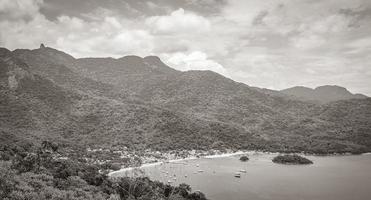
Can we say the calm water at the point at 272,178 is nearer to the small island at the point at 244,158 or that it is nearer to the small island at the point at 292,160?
the small island at the point at 244,158

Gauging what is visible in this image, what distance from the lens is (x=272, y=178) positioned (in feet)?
358

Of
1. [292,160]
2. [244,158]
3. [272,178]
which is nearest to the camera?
[272,178]

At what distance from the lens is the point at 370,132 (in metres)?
194

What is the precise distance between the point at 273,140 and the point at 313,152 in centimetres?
2363

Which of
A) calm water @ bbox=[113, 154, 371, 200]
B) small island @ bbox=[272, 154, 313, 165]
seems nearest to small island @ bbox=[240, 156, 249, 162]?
calm water @ bbox=[113, 154, 371, 200]

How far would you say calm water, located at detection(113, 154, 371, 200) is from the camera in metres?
87.9

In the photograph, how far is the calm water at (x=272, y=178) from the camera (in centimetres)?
8794

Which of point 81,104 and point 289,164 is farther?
point 81,104

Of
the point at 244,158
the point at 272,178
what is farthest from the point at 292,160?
the point at 272,178

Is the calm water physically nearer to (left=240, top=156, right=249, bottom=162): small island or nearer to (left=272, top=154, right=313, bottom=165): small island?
(left=240, top=156, right=249, bottom=162): small island

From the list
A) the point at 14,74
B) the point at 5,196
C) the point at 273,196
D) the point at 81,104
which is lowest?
the point at 273,196

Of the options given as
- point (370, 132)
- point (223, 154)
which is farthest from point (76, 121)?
point (370, 132)

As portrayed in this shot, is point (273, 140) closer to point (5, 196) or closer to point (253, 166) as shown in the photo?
point (253, 166)

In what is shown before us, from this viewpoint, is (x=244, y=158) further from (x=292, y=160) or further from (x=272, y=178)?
(x=272, y=178)
